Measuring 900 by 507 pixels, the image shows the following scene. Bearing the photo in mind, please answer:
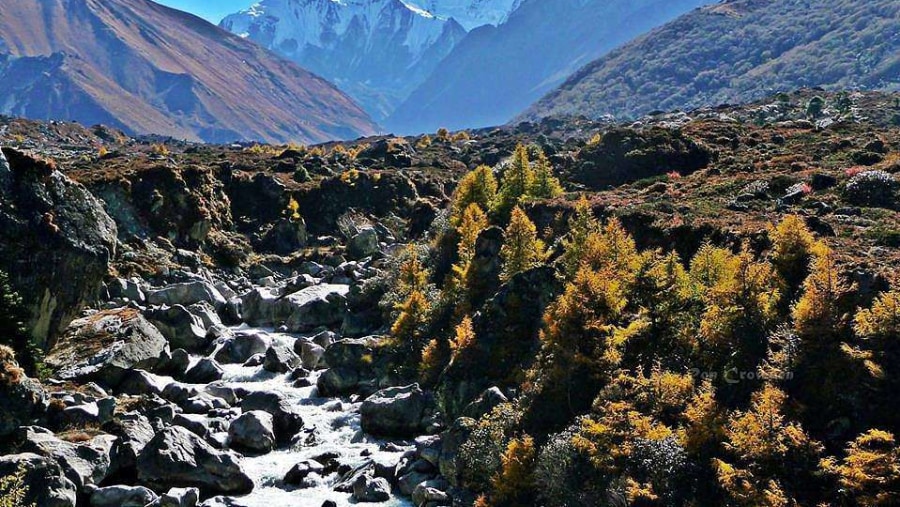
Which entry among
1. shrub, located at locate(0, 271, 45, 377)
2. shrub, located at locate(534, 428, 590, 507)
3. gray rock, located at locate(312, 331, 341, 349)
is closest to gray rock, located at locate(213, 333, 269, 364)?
gray rock, located at locate(312, 331, 341, 349)

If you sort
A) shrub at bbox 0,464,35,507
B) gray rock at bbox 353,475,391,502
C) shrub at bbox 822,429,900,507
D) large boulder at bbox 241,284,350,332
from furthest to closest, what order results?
large boulder at bbox 241,284,350,332, gray rock at bbox 353,475,391,502, shrub at bbox 0,464,35,507, shrub at bbox 822,429,900,507

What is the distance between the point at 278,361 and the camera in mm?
70125

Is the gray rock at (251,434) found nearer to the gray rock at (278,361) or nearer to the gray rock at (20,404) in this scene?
the gray rock at (20,404)

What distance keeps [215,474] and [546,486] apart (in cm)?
2073

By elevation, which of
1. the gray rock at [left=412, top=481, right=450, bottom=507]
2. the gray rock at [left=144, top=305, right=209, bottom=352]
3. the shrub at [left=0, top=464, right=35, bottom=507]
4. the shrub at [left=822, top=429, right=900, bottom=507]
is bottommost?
the gray rock at [left=412, top=481, right=450, bottom=507]

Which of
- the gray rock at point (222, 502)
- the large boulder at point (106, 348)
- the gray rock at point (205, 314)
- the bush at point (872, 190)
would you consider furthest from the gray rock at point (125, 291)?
the bush at point (872, 190)

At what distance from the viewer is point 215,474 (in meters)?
43.6

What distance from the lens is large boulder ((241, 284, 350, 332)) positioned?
3452 inches

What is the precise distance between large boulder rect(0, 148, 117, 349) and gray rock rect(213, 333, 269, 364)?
16.5 m

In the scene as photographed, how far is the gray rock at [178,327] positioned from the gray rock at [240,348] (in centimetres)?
276

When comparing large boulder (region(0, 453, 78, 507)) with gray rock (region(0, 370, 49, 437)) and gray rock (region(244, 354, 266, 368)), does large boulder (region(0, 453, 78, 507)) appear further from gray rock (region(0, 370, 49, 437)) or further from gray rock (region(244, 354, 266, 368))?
gray rock (region(244, 354, 266, 368))

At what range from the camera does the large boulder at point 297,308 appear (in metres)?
87.7

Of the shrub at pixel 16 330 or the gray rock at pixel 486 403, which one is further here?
the shrub at pixel 16 330

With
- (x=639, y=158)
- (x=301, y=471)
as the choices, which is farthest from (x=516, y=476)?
(x=639, y=158)
